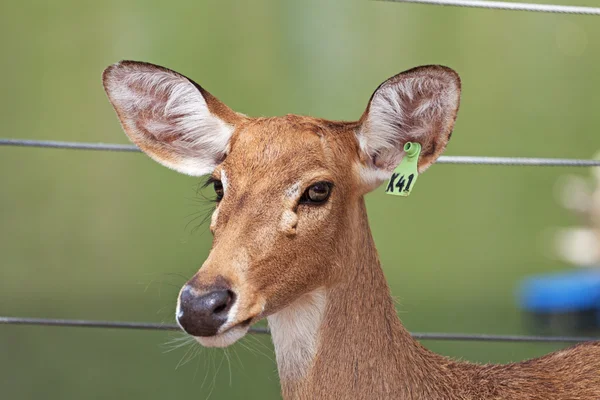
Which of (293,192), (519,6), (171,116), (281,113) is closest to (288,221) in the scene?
(293,192)

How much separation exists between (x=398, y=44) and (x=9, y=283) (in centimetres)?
381

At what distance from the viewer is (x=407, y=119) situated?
2322mm

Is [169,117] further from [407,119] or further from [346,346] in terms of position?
[346,346]

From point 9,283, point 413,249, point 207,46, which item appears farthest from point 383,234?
point 9,283

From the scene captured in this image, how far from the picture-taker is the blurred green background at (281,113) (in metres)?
7.11

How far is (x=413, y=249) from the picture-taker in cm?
757

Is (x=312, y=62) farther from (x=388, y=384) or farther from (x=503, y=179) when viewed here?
(x=388, y=384)

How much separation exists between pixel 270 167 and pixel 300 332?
41cm

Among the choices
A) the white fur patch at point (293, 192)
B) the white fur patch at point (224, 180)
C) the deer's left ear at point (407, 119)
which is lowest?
the white fur patch at point (224, 180)

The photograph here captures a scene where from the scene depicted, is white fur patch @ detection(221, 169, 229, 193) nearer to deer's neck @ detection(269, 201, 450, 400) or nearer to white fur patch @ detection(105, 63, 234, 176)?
white fur patch @ detection(105, 63, 234, 176)

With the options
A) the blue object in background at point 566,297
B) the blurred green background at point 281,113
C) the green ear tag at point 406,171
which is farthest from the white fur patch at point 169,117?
the blue object in background at point 566,297

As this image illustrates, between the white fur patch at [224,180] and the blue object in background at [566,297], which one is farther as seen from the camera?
the blue object in background at [566,297]

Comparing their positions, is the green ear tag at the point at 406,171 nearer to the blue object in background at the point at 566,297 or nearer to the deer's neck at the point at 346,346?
the deer's neck at the point at 346,346

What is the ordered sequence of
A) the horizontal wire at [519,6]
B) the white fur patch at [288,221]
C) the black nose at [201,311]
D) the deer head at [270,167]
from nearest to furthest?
the black nose at [201,311]
the deer head at [270,167]
the white fur patch at [288,221]
the horizontal wire at [519,6]
